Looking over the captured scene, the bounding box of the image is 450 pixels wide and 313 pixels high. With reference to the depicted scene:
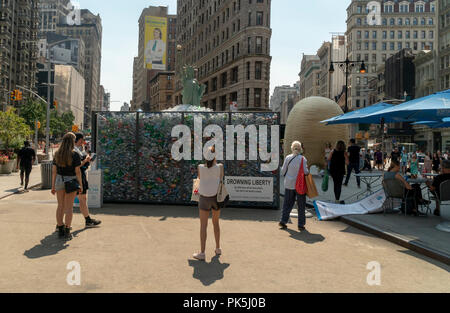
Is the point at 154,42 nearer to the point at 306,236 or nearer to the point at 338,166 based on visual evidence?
the point at 338,166

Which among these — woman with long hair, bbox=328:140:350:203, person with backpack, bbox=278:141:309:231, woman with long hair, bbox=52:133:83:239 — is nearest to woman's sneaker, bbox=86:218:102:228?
woman with long hair, bbox=52:133:83:239

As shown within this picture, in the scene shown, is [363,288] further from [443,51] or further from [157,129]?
[443,51]

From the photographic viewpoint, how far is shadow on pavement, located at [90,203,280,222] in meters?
9.77

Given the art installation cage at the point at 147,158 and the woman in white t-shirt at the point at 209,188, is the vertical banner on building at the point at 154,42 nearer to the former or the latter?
the art installation cage at the point at 147,158

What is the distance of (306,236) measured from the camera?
7766 millimetres

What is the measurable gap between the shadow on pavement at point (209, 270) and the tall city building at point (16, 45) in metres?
76.8

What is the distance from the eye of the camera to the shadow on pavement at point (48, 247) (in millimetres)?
5988

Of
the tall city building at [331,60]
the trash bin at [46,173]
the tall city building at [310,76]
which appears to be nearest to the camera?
the trash bin at [46,173]

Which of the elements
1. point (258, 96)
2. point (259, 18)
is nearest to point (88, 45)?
point (259, 18)

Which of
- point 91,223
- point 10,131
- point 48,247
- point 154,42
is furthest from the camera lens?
point 154,42

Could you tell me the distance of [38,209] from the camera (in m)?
10.3

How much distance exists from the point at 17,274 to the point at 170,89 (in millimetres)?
106087

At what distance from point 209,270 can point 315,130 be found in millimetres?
18771

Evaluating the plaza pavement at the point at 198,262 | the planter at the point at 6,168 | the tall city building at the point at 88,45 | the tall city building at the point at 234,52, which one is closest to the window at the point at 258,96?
the tall city building at the point at 234,52
